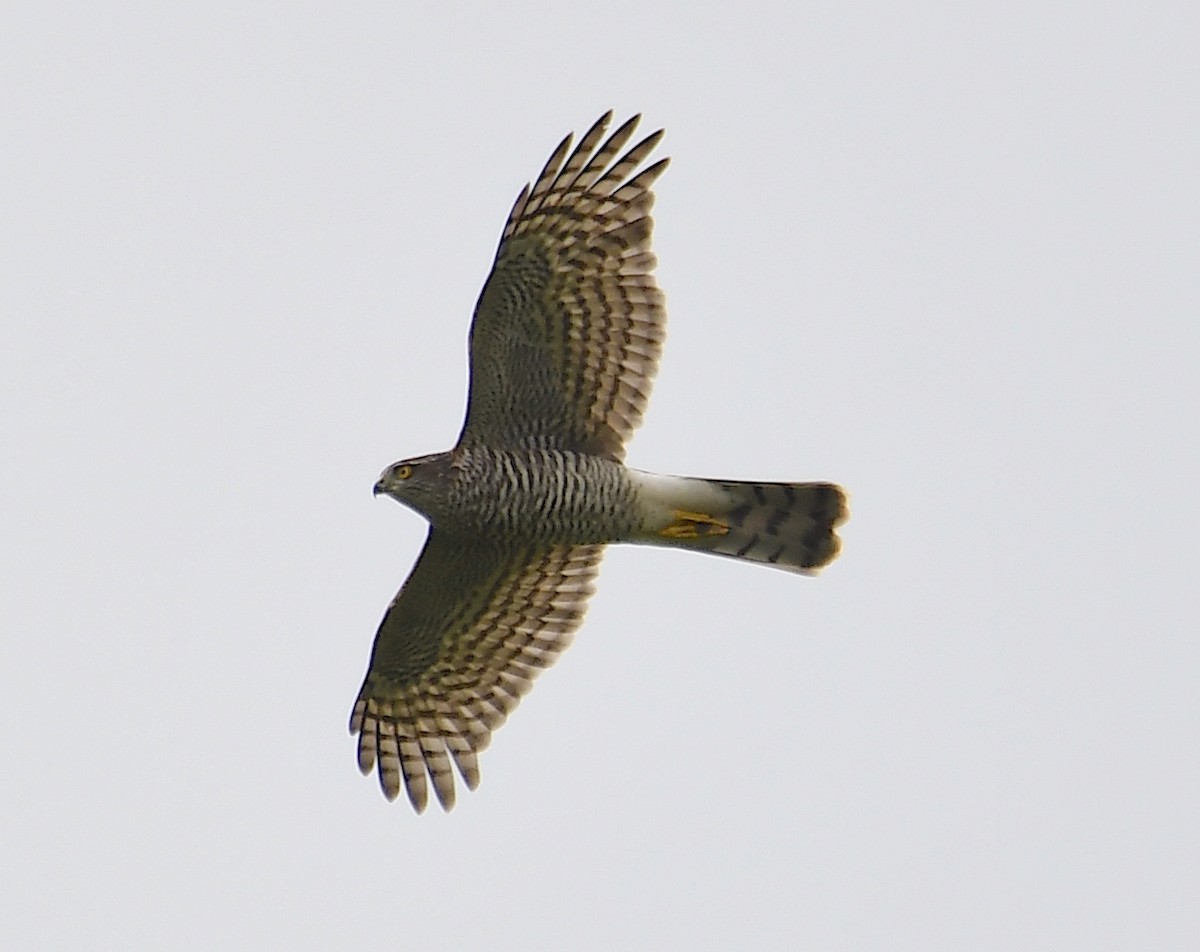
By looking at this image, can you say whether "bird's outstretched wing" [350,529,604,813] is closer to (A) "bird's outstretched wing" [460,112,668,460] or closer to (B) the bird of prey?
(B) the bird of prey

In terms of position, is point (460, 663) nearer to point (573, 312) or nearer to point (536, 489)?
point (536, 489)

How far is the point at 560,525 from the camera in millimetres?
12703

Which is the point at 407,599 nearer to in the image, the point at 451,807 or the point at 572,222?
the point at 451,807

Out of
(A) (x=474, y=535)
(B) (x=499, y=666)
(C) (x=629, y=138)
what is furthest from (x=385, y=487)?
(C) (x=629, y=138)

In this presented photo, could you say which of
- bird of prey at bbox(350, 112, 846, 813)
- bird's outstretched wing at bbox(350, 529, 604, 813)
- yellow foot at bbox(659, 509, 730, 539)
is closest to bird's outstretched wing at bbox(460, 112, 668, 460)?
bird of prey at bbox(350, 112, 846, 813)

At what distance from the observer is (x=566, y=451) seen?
12625 mm

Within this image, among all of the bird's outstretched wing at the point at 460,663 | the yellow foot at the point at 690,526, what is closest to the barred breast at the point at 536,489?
the yellow foot at the point at 690,526

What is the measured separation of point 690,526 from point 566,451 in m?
0.86

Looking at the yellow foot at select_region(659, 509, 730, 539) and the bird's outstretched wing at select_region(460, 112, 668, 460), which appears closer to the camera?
the bird's outstretched wing at select_region(460, 112, 668, 460)

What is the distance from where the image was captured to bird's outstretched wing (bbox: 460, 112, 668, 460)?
40.7 feet

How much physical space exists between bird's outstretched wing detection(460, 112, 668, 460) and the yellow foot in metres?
0.49

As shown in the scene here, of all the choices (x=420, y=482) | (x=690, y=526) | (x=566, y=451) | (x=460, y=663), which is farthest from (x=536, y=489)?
(x=460, y=663)

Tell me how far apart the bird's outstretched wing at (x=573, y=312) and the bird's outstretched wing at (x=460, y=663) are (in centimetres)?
95

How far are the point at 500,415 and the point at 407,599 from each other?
129 cm
